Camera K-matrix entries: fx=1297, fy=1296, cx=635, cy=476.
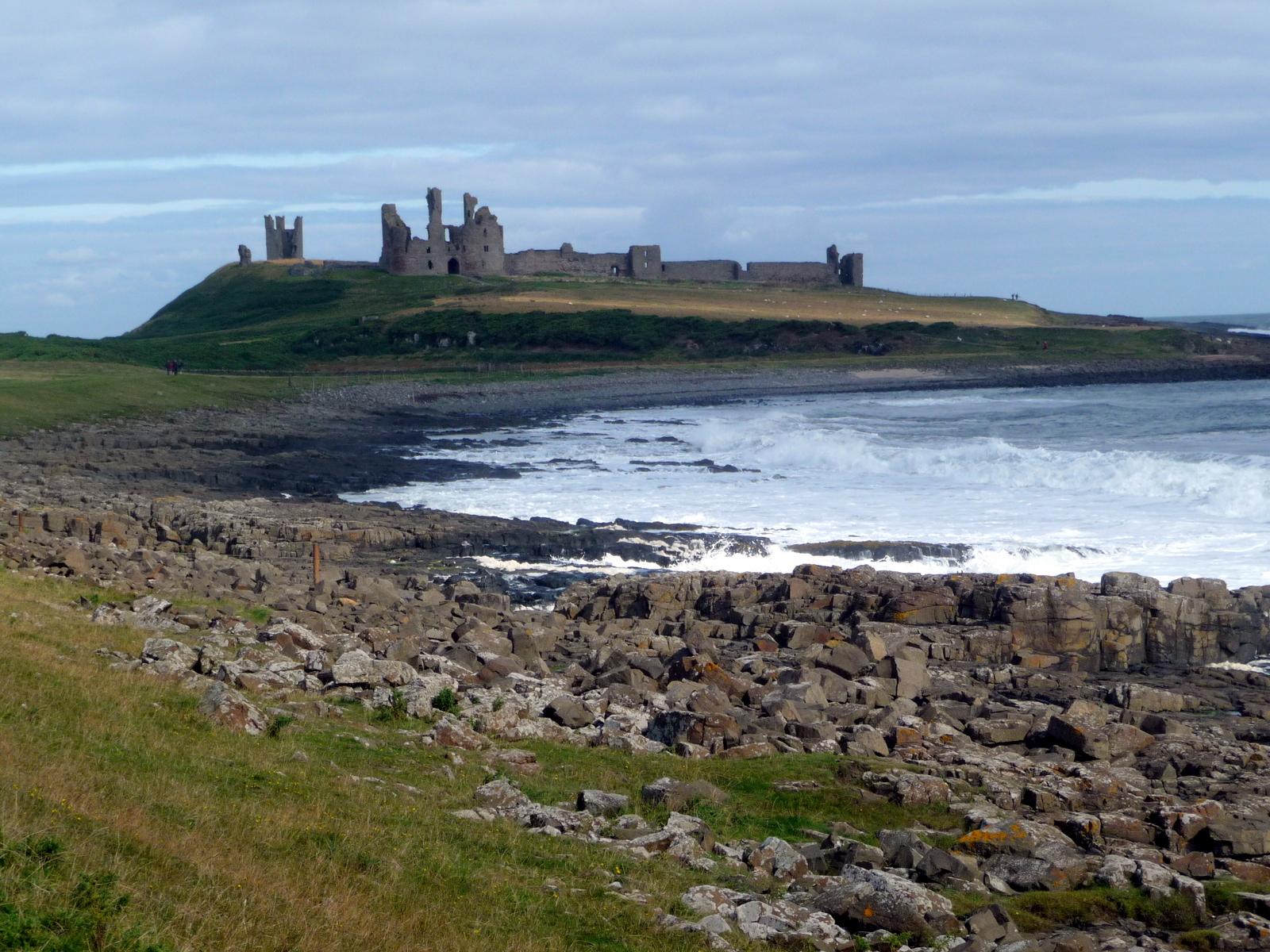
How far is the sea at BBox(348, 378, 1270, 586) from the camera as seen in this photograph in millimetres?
21203

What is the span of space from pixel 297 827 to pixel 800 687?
6213mm

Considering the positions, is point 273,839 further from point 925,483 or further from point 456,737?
point 925,483

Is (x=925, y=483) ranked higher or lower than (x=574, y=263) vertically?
lower

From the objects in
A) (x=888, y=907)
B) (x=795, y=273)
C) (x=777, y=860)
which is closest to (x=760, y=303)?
(x=795, y=273)

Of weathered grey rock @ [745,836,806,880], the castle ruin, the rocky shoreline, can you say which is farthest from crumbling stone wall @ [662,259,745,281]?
weathered grey rock @ [745,836,806,880]

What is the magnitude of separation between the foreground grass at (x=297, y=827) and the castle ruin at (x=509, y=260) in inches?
3565

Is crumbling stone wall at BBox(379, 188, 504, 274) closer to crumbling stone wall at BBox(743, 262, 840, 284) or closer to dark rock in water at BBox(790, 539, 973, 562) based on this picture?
crumbling stone wall at BBox(743, 262, 840, 284)

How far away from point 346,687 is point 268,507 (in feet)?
49.2

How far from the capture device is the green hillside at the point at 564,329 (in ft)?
241

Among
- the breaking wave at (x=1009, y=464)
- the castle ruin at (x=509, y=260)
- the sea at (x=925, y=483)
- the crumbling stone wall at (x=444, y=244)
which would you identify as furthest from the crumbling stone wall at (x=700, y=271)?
the breaking wave at (x=1009, y=464)

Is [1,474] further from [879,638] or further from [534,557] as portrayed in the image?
[879,638]

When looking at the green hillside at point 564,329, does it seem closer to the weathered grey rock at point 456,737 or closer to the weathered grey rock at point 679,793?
the weathered grey rock at point 456,737

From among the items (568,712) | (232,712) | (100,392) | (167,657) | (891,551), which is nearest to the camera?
(232,712)

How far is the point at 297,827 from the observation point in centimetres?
662
